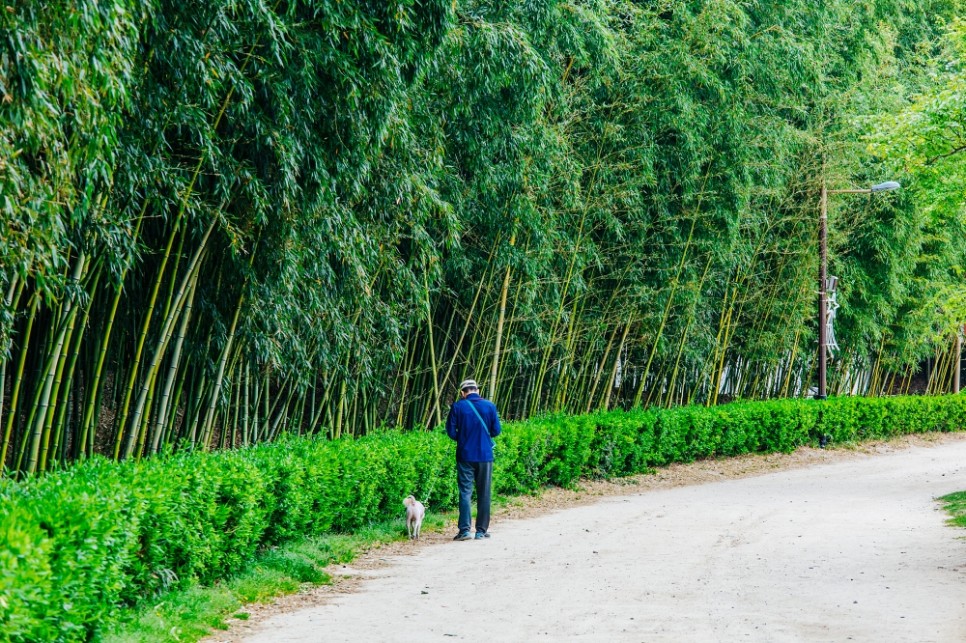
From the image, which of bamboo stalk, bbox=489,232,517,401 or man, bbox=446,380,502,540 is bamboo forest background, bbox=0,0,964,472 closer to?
bamboo stalk, bbox=489,232,517,401

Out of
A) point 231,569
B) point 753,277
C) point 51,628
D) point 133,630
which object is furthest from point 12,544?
point 753,277

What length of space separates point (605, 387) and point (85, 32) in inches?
465

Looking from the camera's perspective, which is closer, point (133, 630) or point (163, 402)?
point (133, 630)

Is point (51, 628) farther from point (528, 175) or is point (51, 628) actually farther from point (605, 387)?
point (605, 387)

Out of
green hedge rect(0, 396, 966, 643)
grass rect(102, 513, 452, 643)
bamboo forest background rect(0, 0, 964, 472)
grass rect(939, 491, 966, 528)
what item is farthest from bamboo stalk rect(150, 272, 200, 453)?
grass rect(939, 491, 966, 528)

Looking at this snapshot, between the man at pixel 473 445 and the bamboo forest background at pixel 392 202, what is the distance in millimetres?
875

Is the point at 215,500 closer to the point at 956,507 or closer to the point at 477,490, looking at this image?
the point at 477,490

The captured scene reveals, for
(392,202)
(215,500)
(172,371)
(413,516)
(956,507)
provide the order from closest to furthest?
1. (215,500)
2. (172,371)
3. (392,202)
4. (413,516)
5. (956,507)

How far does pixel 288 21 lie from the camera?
620 centimetres

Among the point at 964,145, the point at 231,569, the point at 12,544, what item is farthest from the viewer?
the point at 964,145

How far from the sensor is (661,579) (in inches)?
257

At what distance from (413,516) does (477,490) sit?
0.61 m

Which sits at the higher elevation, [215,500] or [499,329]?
[499,329]

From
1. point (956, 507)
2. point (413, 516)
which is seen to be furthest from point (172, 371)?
point (956, 507)
